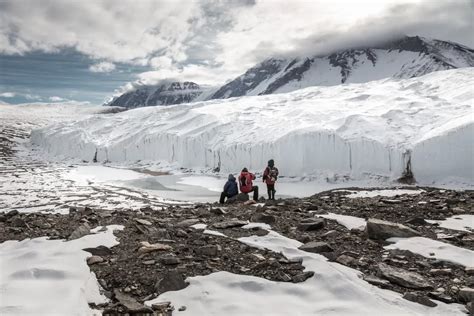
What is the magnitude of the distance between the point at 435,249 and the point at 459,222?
2.70 meters

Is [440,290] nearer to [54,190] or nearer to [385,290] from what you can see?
[385,290]

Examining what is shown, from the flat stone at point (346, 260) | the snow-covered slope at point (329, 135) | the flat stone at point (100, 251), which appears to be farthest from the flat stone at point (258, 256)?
the snow-covered slope at point (329, 135)

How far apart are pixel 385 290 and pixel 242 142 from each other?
24.3m

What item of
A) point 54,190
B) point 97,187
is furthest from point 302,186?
point 54,190

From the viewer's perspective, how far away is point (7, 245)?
6.46m

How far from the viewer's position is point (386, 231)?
681 centimetres

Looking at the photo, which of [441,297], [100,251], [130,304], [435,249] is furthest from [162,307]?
[435,249]

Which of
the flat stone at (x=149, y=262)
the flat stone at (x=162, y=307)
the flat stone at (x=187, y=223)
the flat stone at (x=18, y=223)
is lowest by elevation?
the flat stone at (x=162, y=307)

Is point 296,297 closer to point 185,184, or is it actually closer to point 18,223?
point 18,223

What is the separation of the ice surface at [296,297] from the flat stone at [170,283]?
8cm

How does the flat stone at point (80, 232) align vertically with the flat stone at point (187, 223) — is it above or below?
above

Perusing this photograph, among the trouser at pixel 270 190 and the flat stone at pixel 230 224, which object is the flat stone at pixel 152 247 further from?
the trouser at pixel 270 190

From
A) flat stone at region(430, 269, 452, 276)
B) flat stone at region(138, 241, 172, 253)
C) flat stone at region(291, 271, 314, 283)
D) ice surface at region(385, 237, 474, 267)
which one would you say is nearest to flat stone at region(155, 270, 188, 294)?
flat stone at region(138, 241, 172, 253)

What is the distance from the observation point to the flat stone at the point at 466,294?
4219mm
